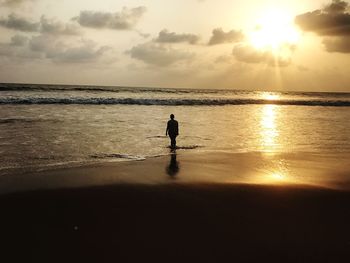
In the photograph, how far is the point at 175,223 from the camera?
6.32 meters

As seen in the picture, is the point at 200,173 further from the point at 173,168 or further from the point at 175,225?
the point at 175,225

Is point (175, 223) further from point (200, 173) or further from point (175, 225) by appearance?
point (200, 173)

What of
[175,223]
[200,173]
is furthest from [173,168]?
[175,223]

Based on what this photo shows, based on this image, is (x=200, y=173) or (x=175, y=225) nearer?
(x=175, y=225)

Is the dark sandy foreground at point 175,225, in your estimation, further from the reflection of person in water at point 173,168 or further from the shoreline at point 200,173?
the reflection of person in water at point 173,168

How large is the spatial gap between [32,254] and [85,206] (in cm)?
187

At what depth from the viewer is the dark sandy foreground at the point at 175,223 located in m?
5.34

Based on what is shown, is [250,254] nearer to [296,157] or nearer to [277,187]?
[277,187]

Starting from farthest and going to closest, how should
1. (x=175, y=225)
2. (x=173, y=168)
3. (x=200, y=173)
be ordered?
(x=173, y=168)
(x=200, y=173)
(x=175, y=225)

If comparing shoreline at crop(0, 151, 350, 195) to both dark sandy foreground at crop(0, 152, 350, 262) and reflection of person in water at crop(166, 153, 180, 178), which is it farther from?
dark sandy foreground at crop(0, 152, 350, 262)

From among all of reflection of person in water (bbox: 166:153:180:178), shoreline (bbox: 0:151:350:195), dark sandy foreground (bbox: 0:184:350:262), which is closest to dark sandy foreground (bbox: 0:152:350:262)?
dark sandy foreground (bbox: 0:184:350:262)

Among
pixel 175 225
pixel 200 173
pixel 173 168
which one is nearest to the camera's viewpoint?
pixel 175 225

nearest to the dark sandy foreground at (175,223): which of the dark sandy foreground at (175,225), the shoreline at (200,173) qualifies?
the dark sandy foreground at (175,225)

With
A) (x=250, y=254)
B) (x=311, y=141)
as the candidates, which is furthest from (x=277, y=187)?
(x=311, y=141)
